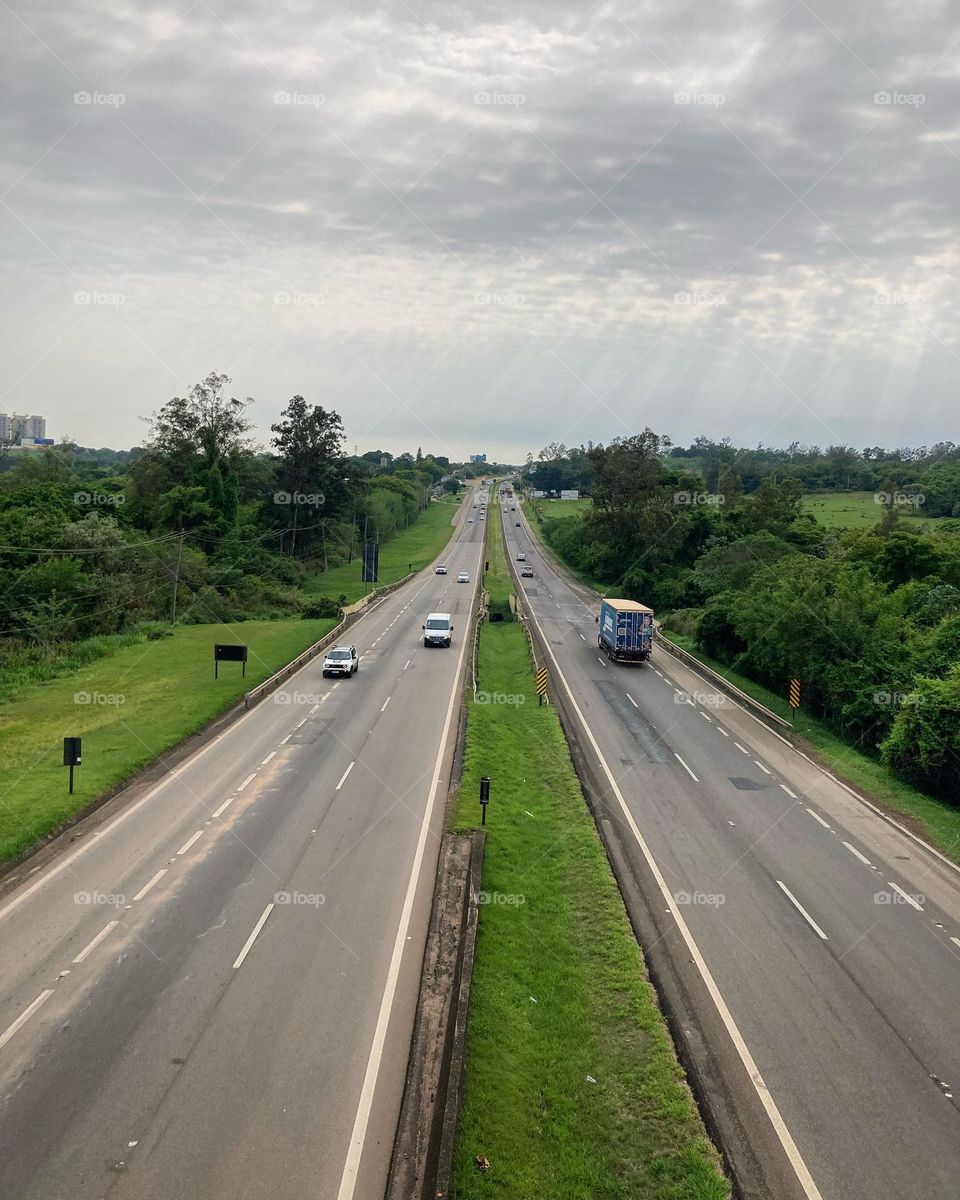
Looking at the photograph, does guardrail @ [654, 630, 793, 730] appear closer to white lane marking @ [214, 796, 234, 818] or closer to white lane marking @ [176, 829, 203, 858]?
white lane marking @ [214, 796, 234, 818]

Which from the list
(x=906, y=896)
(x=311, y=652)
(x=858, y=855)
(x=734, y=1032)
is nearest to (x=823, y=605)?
(x=858, y=855)

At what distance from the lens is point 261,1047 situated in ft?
39.5

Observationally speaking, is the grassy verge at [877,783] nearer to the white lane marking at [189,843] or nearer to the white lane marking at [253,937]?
the white lane marking at [253,937]

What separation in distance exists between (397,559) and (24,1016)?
9730 centimetres

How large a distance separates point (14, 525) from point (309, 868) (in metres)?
43.6

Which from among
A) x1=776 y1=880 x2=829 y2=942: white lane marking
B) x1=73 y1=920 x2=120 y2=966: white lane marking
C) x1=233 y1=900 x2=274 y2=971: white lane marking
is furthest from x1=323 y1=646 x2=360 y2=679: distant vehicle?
x1=776 y1=880 x2=829 y2=942: white lane marking

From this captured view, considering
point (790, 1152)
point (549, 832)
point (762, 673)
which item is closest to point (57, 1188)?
point (790, 1152)

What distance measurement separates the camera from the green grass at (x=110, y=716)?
21344 mm

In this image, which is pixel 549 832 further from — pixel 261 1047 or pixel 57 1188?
pixel 57 1188

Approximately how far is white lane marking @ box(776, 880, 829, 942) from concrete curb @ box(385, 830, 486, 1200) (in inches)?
281

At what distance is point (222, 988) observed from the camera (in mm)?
13516

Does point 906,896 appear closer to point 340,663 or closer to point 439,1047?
point 439,1047

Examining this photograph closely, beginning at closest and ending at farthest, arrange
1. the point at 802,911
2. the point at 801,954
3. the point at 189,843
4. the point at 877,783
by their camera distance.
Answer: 1. the point at 801,954
2. the point at 802,911
3. the point at 189,843
4. the point at 877,783

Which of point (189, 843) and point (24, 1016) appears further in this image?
point (189, 843)
